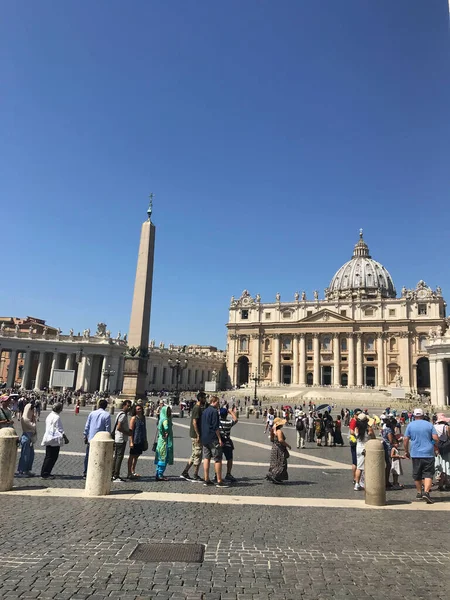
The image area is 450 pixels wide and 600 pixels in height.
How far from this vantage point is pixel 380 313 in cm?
7644

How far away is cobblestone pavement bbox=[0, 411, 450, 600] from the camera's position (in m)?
3.72

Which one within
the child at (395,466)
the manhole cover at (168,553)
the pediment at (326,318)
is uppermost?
the pediment at (326,318)

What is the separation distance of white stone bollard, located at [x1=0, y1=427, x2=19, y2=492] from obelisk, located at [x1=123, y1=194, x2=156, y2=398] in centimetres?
1623

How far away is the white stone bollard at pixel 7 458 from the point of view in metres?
6.98

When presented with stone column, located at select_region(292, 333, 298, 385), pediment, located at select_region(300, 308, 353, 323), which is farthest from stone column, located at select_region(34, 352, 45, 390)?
pediment, located at select_region(300, 308, 353, 323)

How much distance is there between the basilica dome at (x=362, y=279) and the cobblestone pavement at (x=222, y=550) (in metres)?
92.1

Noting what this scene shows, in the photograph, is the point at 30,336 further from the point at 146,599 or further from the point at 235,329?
the point at 146,599

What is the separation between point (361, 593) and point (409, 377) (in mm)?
73687

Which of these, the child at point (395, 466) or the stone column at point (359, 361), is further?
the stone column at point (359, 361)

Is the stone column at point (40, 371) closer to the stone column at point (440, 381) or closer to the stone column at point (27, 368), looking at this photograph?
the stone column at point (27, 368)

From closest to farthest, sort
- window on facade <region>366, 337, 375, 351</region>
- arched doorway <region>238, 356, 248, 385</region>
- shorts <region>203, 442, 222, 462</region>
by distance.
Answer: shorts <region>203, 442, 222, 462</region>
window on facade <region>366, 337, 375, 351</region>
arched doorway <region>238, 356, 248, 385</region>

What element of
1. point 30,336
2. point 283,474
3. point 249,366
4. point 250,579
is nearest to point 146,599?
point 250,579

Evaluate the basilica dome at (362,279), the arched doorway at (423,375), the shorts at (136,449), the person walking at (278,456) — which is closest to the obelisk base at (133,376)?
the shorts at (136,449)

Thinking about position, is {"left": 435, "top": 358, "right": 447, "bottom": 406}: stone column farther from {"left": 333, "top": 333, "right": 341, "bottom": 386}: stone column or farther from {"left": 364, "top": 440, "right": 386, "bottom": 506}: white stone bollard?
{"left": 333, "top": 333, "right": 341, "bottom": 386}: stone column
